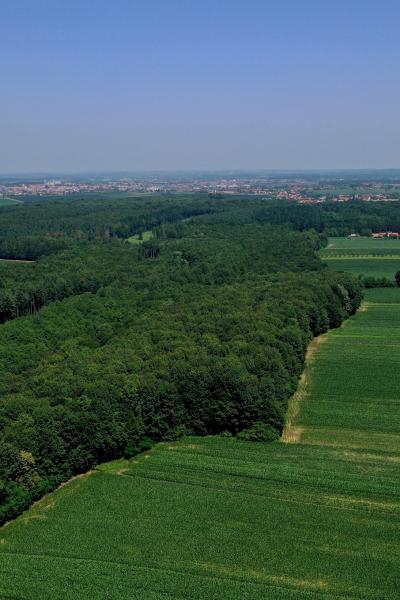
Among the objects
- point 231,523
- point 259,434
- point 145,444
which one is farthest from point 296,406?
point 231,523

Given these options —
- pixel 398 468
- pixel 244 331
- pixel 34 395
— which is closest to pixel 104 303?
pixel 244 331

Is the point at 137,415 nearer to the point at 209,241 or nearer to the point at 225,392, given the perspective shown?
the point at 225,392

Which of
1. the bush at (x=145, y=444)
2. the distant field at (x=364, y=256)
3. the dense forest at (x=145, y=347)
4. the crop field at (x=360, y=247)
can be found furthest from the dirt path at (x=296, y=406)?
the crop field at (x=360, y=247)

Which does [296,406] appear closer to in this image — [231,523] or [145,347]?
[145,347]

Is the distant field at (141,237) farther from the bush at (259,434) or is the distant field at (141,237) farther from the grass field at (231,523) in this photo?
the bush at (259,434)

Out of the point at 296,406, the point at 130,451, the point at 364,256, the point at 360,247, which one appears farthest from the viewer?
the point at 360,247

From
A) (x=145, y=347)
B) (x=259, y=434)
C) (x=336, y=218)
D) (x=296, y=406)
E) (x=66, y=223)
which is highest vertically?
(x=336, y=218)

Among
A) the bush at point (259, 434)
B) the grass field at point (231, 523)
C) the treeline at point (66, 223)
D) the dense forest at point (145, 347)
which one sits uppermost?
the treeline at point (66, 223)
